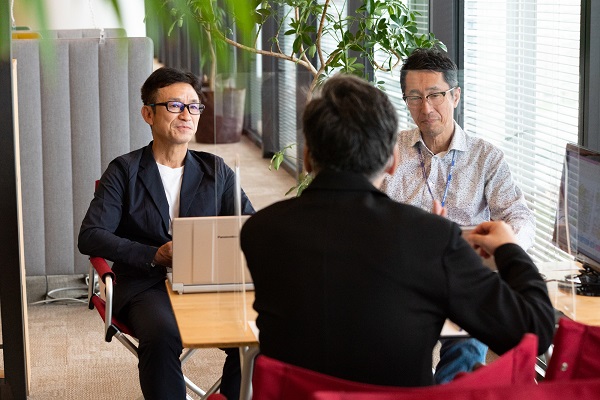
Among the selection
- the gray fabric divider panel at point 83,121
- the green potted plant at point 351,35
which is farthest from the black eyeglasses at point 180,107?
the gray fabric divider panel at point 83,121

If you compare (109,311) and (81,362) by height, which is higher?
(109,311)

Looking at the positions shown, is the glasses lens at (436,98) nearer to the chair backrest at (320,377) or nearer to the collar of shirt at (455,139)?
the collar of shirt at (455,139)

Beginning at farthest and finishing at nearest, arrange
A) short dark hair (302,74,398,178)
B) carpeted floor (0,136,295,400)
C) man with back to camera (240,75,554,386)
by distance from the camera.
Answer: carpeted floor (0,136,295,400) → short dark hair (302,74,398,178) → man with back to camera (240,75,554,386)

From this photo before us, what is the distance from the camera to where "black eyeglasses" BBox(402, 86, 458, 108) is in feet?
10.2

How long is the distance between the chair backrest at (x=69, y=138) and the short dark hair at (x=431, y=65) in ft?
7.66

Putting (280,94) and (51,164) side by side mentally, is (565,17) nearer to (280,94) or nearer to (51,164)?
(280,94)

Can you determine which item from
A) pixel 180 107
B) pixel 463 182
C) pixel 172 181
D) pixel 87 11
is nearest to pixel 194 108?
pixel 180 107

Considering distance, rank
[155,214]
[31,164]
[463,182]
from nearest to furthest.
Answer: [463,182]
[155,214]
[31,164]

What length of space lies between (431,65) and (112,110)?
263 cm

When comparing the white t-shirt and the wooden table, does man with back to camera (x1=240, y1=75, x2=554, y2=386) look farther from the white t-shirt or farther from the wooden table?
the white t-shirt

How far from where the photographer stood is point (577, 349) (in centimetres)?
176

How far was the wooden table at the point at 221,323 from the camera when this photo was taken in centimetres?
233

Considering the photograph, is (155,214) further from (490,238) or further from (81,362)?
(490,238)

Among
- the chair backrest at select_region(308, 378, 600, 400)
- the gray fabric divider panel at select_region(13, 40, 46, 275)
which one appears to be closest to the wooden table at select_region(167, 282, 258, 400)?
the chair backrest at select_region(308, 378, 600, 400)
